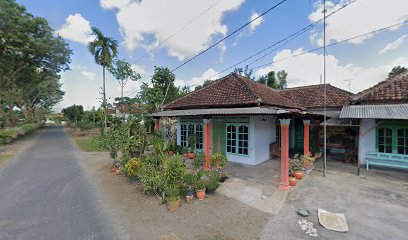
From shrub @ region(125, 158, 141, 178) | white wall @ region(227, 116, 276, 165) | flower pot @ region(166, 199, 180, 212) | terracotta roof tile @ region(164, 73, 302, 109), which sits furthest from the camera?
terracotta roof tile @ region(164, 73, 302, 109)

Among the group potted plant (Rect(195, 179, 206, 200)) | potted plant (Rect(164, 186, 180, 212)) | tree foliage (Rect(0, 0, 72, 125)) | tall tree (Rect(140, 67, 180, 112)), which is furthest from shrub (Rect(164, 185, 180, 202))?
tree foliage (Rect(0, 0, 72, 125))

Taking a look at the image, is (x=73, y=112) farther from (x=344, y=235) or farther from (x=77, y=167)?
(x=344, y=235)

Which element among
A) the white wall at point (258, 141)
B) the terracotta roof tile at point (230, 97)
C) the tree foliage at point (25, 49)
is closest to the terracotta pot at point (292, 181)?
the white wall at point (258, 141)

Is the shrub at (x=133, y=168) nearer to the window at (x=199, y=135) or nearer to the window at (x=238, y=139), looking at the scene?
the window at (x=238, y=139)

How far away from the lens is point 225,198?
6.30 metres

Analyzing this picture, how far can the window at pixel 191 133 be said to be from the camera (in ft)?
39.7

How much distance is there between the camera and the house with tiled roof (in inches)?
340

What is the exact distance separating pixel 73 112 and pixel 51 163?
28.0 m

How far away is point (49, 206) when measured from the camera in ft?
19.1

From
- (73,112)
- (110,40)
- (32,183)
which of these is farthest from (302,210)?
(73,112)

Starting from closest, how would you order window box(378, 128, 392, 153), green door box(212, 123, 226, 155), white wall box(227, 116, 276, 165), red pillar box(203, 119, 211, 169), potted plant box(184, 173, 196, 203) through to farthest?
potted plant box(184, 173, 196, 203) < red pillar box(203, 119, 211, 169) < window box(378, 128, 392, 153) < white wall box(227, 116, 276, 165) < green door box(212, 123, 226, 155)

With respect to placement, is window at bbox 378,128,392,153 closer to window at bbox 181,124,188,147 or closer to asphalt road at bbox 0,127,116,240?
window at bbox 181,124,188,147

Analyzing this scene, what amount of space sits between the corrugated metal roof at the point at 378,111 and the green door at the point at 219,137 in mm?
5591

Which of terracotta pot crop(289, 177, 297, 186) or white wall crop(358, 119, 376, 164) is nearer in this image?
terracotta pot crop(289, 177, 297, 186)
